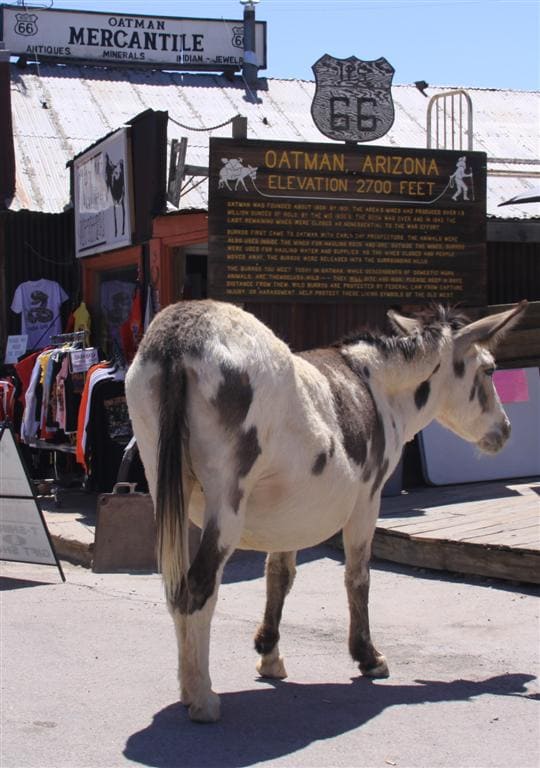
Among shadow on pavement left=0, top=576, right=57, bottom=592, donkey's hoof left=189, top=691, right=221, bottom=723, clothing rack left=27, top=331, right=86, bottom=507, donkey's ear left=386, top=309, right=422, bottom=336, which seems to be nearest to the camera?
Result: donkey's hoof left=189, top=691, right=221, bottom=723

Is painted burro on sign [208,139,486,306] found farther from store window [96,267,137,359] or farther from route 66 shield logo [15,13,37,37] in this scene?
route 66 shield logo [15,13,37,37]

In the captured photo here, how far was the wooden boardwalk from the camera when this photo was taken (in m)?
7.25

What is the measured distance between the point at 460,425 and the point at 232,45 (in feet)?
53.7

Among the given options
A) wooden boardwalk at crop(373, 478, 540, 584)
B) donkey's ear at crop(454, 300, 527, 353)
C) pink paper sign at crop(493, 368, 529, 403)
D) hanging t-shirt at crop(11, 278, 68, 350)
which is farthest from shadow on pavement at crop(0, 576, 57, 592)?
hanging t-shirt at crop(11, 278, 68, 350)

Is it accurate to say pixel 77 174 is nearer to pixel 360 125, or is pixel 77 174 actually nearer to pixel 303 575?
pixel 360 125

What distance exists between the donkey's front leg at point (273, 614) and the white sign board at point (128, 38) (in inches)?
622

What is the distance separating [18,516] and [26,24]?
1544cm

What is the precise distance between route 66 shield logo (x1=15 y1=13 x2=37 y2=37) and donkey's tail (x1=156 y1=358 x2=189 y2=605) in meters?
17.9

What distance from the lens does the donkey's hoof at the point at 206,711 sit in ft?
15.0

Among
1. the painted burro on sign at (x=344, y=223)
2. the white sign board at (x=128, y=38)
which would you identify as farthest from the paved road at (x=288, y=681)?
the white sign board at (x=128, y=38)

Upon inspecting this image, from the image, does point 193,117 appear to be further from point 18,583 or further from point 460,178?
point 18,583

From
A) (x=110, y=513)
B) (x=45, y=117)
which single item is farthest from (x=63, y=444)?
(x=45, y=117)

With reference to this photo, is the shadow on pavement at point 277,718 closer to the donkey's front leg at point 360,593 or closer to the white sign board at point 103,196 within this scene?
the donkey's front leg at point 360,593

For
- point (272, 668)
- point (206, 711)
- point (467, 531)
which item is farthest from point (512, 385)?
point (206, 711)
